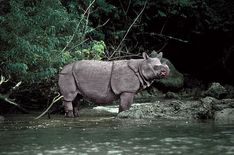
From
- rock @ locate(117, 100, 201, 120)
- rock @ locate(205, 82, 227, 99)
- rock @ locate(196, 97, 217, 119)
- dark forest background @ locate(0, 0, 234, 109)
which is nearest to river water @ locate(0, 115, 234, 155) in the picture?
rock @ locate(117, 100, 201, 120)

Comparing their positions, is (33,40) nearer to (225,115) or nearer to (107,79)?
→ (107,79)

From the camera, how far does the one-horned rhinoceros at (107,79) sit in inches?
552

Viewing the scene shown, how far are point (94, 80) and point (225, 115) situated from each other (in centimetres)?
322

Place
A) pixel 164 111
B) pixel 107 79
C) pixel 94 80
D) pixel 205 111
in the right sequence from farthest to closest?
pixel 94 80 < pixel 107 79 < pixel 164 111 < pixel 205 111

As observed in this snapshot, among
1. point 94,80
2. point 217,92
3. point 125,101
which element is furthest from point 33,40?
point 217,92

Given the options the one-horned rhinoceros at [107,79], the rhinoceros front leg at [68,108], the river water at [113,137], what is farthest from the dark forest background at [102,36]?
the river water at [113,137]

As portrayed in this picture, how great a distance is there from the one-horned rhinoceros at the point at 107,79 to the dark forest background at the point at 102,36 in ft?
1.65

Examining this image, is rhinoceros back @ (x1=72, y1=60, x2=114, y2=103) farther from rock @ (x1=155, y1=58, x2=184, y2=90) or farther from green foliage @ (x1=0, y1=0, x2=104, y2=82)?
rock @ (x1=155, y1=58, x2=184, y2=90)

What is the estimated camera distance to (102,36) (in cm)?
2034

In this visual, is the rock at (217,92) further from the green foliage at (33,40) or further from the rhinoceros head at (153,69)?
the green foliage at (33,40)

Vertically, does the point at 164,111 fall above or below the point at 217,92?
below

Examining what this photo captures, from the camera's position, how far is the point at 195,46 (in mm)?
25891

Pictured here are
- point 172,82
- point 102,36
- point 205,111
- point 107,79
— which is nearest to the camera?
point 205,111

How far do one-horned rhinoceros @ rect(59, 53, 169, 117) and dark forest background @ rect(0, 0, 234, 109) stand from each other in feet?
1.65
